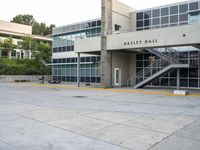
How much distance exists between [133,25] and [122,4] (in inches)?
119

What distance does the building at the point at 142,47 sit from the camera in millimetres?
19719

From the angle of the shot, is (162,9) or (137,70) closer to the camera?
(162,9)

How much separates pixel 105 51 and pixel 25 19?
72.8 m

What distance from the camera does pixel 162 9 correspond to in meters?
25.4

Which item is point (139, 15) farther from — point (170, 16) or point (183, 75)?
point (183, 75)

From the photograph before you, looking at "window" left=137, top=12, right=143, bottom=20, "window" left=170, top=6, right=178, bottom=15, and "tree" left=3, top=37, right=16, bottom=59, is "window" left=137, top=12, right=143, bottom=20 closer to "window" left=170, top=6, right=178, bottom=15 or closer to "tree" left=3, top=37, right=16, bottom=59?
"window" left=170, top=6, right=178, bottom=15

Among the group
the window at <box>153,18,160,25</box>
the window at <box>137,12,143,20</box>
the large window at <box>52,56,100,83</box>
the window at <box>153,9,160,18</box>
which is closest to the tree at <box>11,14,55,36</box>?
the large window at <box>52,56,100,83</box>

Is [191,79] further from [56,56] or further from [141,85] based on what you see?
[56,56]

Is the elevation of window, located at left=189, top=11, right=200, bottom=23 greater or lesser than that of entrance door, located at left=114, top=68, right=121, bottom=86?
greater

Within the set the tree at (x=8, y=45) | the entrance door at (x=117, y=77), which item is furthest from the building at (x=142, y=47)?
the tree at (x=8, y=45)

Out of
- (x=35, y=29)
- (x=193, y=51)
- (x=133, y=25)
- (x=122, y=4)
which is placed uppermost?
(x=35, y=29)

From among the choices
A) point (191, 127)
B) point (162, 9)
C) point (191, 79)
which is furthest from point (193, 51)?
point (191, 127)

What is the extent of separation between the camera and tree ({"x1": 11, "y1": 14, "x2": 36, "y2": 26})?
276ft

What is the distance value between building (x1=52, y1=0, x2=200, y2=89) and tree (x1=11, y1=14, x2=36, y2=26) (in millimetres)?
61397
